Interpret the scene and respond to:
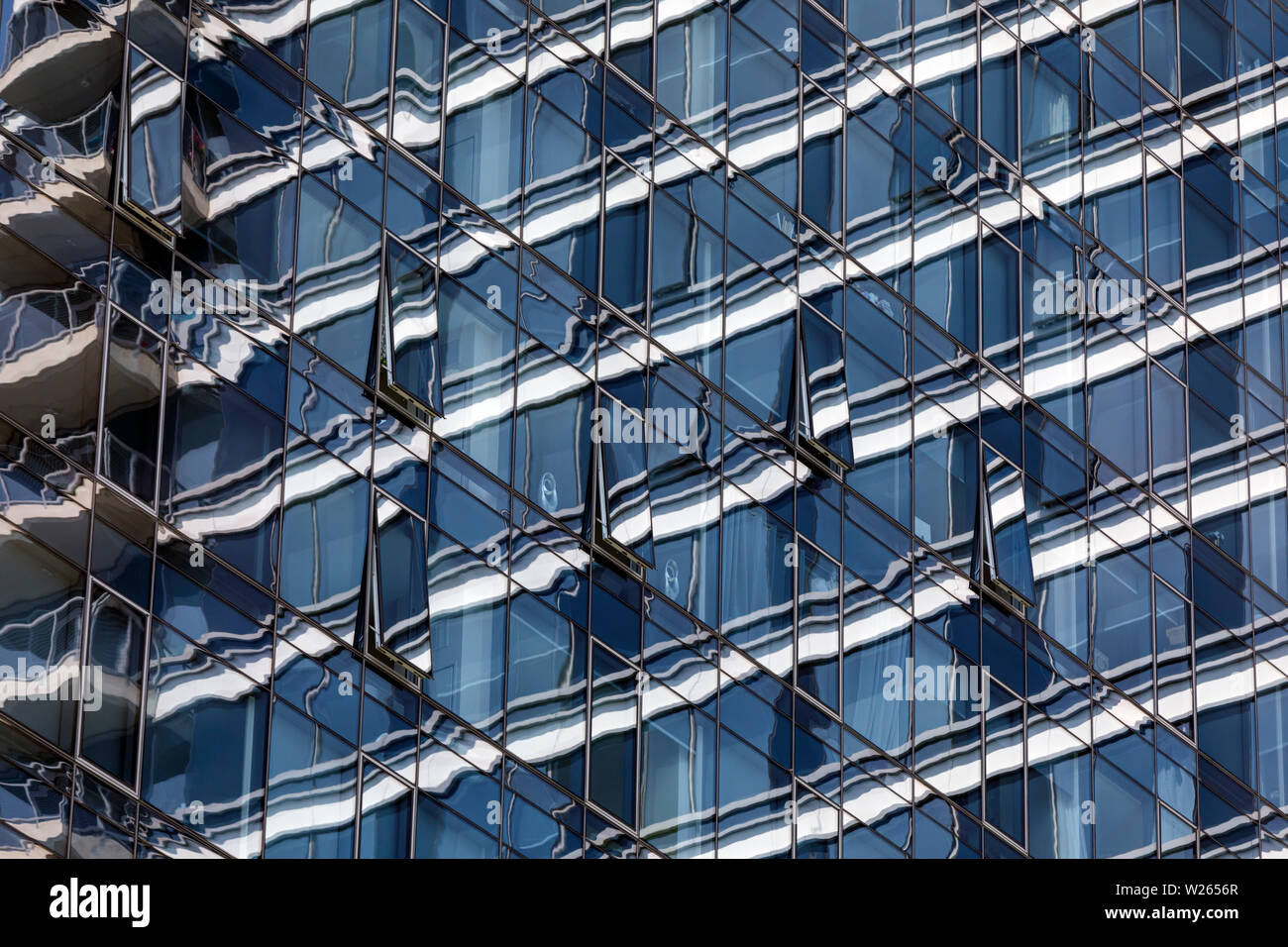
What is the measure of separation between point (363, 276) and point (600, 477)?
5299mm

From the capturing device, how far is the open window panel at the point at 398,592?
40.3m

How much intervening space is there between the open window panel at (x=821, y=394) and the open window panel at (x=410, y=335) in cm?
728

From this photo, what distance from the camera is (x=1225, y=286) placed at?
54.2 metres

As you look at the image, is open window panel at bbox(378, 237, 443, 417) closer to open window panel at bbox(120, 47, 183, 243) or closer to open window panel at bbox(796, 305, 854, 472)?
open window panel at bbox(120, 47, 183, 243)

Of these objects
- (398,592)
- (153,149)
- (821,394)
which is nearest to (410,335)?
(398,592)

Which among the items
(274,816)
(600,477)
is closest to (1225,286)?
(600,477)

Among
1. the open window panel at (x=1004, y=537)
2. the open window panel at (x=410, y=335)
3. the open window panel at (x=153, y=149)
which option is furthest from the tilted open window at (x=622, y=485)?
the open window panel at (x=153, y=149)

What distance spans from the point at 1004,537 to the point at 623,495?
28.5ft

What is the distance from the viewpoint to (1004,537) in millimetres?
48469

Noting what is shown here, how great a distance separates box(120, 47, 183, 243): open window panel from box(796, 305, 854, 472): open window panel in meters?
12.1

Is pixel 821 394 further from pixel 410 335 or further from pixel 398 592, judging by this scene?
pixel 398 592
